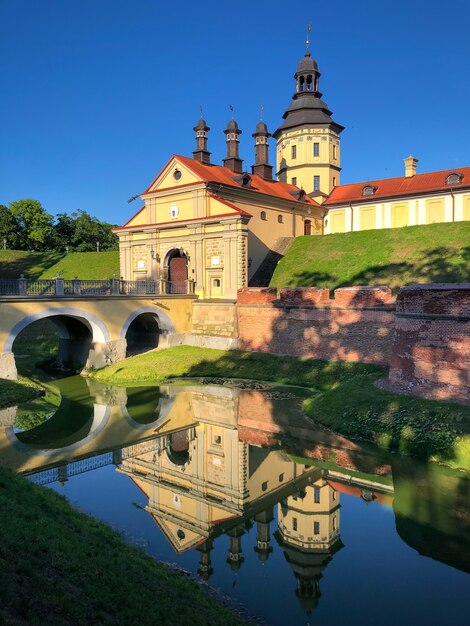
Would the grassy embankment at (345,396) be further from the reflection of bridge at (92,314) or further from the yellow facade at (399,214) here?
the yellow facade at (399,214)

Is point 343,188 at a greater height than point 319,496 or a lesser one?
greater

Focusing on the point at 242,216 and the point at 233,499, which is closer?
the point at 233,499

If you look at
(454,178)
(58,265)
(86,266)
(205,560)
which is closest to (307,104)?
(454,178)

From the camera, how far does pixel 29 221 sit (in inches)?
2034

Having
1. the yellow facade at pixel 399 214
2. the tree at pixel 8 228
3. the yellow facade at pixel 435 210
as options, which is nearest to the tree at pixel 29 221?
the tree at pixel 8 228

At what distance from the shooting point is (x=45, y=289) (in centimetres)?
2036

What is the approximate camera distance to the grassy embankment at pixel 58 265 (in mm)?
40938

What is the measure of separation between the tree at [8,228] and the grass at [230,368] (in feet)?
111

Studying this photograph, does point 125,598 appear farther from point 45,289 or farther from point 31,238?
point 31,238

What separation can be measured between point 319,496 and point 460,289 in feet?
21.2

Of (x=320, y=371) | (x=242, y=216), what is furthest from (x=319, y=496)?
(x=242, y=216)

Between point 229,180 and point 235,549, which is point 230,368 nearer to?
point 229,180

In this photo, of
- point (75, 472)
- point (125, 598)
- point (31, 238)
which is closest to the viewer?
point (125, 598)

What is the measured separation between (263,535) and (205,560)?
4.21 feet
